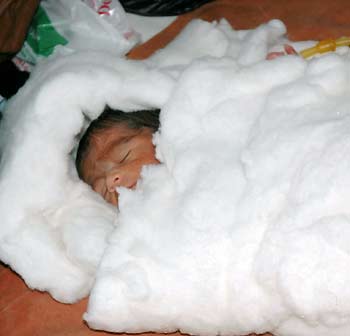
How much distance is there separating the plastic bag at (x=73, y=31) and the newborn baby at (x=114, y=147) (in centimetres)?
47

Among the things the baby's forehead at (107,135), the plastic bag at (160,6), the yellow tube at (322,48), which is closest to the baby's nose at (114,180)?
the baby's forehead at (107,135)

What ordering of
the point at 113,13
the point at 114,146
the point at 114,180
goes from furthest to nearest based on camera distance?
the point at 113,13 < the point at 114,146 < the point at 114,180

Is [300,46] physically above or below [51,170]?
below

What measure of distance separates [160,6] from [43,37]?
1.18ft

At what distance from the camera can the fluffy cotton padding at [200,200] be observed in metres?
1.00

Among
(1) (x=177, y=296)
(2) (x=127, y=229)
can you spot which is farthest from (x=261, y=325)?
(2) (x=127, y=229)

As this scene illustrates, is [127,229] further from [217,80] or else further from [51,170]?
[217,80]

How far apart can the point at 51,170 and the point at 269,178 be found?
18.9 inches

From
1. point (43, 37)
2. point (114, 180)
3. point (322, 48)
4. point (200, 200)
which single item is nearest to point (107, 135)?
point (114, 180)

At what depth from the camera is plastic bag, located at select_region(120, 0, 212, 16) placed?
1887mm

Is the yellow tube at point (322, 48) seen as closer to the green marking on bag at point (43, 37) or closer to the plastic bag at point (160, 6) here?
the plastic bag at point (160, 6)

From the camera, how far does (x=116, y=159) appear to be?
4.49ft

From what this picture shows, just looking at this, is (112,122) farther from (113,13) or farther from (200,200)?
(113,13)

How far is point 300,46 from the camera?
1.54 metres
